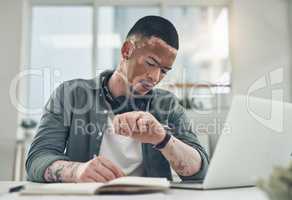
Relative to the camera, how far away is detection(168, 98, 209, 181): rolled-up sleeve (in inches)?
54.7

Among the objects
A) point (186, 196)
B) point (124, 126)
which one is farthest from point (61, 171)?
point (186, 196)

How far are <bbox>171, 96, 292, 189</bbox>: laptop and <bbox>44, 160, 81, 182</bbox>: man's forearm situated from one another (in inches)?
13.5

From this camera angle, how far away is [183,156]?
4.51 feet

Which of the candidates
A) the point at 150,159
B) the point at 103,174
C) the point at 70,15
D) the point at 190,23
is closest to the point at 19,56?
the point at 70,15

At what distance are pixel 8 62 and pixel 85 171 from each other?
291 cm

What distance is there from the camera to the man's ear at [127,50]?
1861mm

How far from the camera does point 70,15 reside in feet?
13.0

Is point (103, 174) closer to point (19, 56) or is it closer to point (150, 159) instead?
point (150, 159)

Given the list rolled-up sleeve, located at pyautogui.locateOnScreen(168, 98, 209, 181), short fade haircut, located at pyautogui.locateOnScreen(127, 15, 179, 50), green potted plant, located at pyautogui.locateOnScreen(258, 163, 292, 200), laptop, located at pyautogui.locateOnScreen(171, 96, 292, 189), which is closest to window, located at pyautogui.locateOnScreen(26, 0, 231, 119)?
short fade haircut, located at pyautogui.locateOnScreen(127, 15, 179, 50)

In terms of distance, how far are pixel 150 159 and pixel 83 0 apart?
2790mm

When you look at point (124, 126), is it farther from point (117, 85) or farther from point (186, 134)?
point (117, 85)

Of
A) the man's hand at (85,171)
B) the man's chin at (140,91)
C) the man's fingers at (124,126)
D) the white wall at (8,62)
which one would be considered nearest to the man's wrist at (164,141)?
the man's fingers at (124,126)

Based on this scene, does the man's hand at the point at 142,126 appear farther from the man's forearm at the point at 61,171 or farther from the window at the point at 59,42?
the window at the point at 59,42

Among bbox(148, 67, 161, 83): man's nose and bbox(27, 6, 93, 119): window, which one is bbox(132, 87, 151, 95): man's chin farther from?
bbox(27, 6, 93, 119): window
